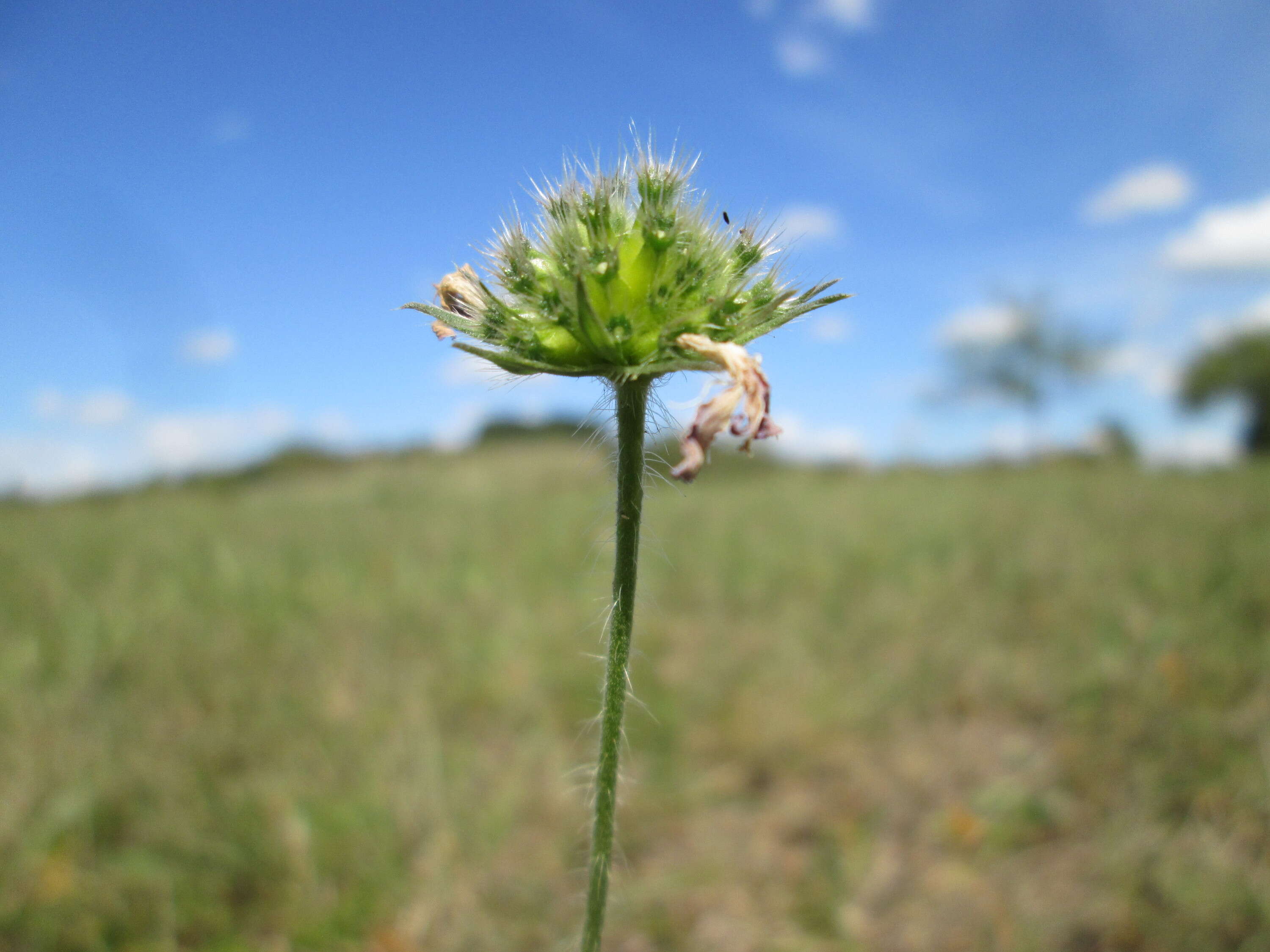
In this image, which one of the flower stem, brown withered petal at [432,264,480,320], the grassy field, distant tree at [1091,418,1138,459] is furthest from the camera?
distant tree at [1091,418,1138,459]

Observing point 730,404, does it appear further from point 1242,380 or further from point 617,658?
point 1242,380

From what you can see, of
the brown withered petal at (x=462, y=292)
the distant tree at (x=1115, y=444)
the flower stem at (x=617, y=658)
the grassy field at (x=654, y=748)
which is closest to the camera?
the flower stem at (x=617, y=658)

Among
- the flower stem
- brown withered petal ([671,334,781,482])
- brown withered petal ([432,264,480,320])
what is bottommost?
the flower stem

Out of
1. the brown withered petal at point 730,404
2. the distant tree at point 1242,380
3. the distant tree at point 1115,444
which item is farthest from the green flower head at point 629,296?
the distant tree at point 1242,380

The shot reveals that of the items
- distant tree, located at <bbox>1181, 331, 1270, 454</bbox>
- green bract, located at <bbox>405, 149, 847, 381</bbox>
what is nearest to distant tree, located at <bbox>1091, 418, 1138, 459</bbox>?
distant tree, located at <bbox>1181, 331, 1270, 454</bbox>

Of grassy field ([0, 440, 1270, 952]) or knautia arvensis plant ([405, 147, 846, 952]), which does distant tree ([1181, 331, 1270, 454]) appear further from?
knautia arvensis plant ([405, 147, 846, 952])

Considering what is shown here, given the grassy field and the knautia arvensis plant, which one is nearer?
the knautia arvensis plant

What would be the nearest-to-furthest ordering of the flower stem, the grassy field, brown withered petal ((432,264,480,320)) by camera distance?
1. the flower stem
2. brown withered petal ((432,264,480,320))
3. the grassy field

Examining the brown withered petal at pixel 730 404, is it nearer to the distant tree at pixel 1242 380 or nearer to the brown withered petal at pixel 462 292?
the brown withered petal at pixel 462 292

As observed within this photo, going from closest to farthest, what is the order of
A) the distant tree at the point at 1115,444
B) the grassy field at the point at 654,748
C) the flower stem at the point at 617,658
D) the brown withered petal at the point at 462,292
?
the flower stem at the point at 617,658
the brown withered petal at the point at 462,292
the grassy field at the point at 654,748
the distant tree at the point at 1115,444
